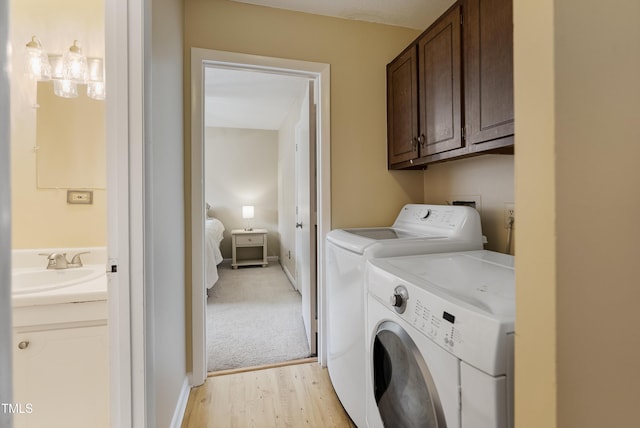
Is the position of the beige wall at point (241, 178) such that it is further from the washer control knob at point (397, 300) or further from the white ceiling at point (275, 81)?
the washer control knob at point (397, 300)

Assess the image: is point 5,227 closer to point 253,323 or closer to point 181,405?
point 181,405

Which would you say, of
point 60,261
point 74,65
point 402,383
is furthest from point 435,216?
point 74,65

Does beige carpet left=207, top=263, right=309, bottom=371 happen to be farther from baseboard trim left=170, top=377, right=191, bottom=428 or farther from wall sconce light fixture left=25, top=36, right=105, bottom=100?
wall sconce light fixture left=25, top=36, right=105, bottom=100

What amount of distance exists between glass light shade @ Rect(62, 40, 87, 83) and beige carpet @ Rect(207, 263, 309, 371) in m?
1.91

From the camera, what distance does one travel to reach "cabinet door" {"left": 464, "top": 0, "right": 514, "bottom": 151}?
3.67 feet

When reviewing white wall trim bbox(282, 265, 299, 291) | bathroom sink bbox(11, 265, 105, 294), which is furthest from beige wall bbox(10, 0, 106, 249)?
white wall trim bbox(282, 265, 299, 291)

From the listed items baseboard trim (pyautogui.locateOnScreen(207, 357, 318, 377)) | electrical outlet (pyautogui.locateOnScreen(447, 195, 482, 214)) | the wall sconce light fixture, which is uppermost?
the wall sconce light fixture

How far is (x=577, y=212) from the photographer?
0.45 meters

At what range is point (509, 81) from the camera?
3.64ft

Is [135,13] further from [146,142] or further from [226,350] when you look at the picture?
[226,350]

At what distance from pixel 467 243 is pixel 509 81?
72cm

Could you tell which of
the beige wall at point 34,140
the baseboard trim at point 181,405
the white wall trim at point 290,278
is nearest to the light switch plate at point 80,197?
the beige wall at point 34,140

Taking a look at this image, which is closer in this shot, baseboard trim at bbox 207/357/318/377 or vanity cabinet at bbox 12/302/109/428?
vanity cabinet at bbox 12/302/109/428

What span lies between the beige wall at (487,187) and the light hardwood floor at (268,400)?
1.28 metres
